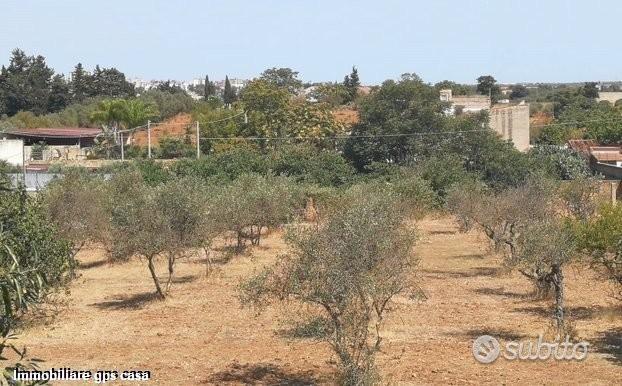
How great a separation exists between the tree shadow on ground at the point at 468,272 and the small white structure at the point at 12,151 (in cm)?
3148

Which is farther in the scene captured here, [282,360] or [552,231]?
[552,231]

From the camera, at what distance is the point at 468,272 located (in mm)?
26688

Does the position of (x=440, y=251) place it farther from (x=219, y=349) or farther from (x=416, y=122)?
(x=416, y=122)

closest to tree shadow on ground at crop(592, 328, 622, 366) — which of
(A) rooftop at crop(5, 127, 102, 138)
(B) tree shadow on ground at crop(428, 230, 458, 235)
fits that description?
(B) tree shadow on ground at crop(428, 230, 458, 235)

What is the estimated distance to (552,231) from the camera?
17516 mm

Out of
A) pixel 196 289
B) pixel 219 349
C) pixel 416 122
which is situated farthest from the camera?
pixel 416 122

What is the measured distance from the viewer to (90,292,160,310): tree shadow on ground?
21812 millimetres

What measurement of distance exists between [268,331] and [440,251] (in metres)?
15.2

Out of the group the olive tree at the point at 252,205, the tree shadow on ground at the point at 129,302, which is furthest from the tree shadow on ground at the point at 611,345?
the olive tree at the point at 252,205

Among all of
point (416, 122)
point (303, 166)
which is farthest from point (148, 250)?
point (416, 122)

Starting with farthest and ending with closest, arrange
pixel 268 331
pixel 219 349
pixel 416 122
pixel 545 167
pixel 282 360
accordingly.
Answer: pixel 416 122 → pixel 545 167 → pixel 268 331 → pixel 219 349 → pixel 282 360

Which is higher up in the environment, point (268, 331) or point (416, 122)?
point (416, 122)

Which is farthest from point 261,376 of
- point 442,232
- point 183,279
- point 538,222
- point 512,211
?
point 442,232

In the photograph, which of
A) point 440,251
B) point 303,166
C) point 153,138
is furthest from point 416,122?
point 153,138
